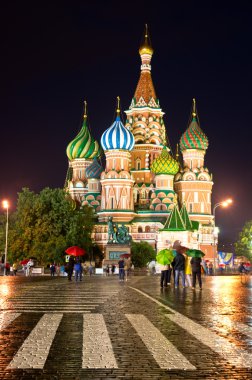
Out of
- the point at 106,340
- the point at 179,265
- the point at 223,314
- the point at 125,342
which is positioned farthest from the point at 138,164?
the point at 125,342

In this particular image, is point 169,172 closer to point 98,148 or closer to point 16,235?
point 98,148

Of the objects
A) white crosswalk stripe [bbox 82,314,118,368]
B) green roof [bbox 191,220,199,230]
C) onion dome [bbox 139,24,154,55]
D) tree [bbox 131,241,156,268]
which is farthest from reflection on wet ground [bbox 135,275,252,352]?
onion dome [bbox 139,24,154,55]

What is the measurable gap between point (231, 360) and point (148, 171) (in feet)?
277

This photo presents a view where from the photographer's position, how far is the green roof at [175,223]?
257 ft

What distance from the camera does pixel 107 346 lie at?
8984 millimetres

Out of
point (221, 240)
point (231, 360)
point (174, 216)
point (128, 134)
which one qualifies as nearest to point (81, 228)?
point (174, 216)

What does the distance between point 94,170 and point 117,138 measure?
358 inches

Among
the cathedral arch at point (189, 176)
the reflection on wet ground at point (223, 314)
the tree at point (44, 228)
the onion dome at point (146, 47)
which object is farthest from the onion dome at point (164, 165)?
the reflection on wet ground at point (223, 314)

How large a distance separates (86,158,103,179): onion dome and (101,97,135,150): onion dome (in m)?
6.98

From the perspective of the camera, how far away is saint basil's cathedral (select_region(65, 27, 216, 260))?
8469 cm

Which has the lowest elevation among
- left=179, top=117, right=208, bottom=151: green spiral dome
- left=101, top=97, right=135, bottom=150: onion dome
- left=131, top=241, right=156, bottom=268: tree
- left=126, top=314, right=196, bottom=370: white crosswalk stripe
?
left=126, top=314, right=196, bottom=370: white crosswalk stripe

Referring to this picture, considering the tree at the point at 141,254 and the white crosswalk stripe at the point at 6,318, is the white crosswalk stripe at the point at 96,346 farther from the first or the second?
the tree at the point at 141,254

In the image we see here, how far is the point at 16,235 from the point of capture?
64750 millimetres

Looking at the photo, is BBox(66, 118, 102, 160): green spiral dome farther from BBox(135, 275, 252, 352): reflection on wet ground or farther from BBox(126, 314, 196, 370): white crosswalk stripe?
BBox(126, 314, 196, 370): white crosswalk stripe
